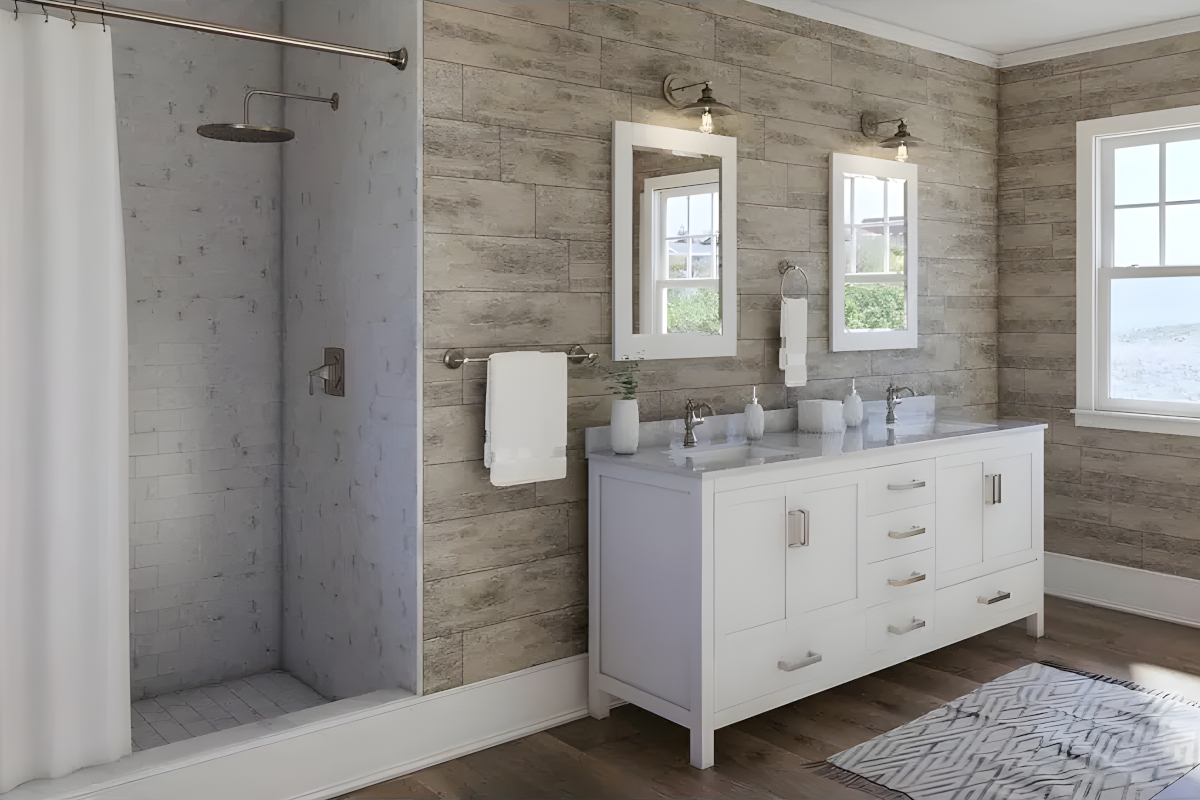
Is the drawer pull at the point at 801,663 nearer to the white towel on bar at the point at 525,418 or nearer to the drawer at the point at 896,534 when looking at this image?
the drawer at the point at 896,534

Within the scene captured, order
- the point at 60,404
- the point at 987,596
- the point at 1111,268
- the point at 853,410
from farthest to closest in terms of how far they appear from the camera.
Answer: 1. the point at 1111,268
2. the point at 853,410
3. the point at 987,596
4. the point at 60,404

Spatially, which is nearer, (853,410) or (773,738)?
(773,738)

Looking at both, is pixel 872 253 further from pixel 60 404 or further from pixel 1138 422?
pixel 60 404

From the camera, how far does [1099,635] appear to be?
4066 mm

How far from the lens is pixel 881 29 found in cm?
416

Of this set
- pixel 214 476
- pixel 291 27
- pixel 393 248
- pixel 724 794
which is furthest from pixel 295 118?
pixel 724 794

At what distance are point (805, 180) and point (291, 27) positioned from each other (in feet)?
6.66

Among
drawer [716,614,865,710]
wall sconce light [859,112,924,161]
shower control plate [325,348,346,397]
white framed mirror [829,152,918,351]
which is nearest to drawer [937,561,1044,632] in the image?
drawer [716,614,865,710]

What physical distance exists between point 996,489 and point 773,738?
4.64ft

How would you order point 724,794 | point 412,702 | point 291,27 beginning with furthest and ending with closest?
point 291,27 → point 412,702 → point 724,794

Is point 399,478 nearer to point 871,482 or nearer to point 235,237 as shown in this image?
point 235,237

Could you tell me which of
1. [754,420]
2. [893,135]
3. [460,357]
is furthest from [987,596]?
[460,357]

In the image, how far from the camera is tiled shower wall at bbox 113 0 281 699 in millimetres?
3326

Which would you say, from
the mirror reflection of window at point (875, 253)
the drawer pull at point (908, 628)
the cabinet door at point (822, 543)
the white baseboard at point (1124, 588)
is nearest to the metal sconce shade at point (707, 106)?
the mirror reflection of window at point (875, 253)
